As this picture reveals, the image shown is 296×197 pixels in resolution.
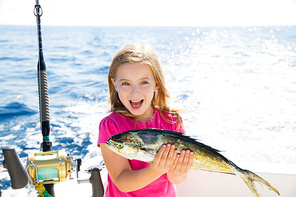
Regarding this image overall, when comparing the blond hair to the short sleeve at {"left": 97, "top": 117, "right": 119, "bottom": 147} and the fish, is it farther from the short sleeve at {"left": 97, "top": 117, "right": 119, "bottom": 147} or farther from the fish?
the fish

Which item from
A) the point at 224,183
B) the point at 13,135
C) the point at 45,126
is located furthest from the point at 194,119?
the point at 45,126

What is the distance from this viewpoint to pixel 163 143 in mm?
1165

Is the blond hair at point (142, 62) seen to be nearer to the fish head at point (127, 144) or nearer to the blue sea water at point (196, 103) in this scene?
the fish head at point (127, 144)

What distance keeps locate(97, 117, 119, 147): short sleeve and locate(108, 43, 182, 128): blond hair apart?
0.09 meters

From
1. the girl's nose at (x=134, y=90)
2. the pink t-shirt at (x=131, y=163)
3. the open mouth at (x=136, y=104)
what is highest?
the girl's nose at (x=134, y=90)

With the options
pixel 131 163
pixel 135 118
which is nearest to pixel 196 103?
pixel 135 118

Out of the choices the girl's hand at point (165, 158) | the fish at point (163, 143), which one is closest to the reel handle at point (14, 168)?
the fish at point (163, 143)

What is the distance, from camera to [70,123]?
6211 mm

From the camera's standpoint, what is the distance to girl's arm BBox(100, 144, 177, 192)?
118 cm

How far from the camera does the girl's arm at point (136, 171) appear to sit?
1178 mm

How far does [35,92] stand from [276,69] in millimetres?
7901

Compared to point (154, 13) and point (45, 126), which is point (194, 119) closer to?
point (45, 126)

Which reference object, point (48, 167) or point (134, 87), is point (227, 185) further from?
point (48, 167)

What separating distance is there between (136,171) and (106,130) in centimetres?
25
